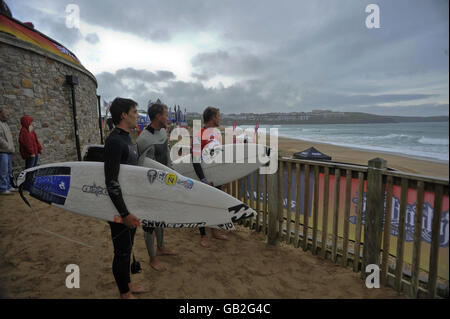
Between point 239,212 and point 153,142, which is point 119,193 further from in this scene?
point 239,212

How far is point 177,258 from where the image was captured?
2.97m

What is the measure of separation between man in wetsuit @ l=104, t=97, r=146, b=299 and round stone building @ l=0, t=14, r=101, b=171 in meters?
6.27

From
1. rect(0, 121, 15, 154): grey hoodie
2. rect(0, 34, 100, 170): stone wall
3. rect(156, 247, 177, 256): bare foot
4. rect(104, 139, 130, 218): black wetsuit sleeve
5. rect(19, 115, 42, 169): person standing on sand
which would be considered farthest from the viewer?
rect(0, 34, 100, 170): stone wall

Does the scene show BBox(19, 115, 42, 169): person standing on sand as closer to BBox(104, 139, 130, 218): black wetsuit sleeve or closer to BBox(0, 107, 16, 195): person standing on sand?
BBox(0, 107, 16, 195): person standing on sand

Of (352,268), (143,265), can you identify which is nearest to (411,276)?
(352,268)

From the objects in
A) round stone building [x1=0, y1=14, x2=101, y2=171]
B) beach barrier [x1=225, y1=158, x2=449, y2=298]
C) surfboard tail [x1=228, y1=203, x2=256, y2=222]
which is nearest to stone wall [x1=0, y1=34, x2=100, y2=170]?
round stone building [x1=0, y1=14, x2=101, y2=171]

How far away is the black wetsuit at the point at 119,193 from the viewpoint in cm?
184

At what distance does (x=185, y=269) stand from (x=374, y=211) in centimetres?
226

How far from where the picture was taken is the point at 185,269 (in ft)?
8.95

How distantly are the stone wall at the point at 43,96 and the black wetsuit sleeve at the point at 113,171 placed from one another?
251 inches

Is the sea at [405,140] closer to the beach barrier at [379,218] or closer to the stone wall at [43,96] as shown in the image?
the beach barrier at [379,218]

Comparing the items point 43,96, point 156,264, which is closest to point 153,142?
point 156,264

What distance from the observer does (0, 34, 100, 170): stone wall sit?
6199 mm

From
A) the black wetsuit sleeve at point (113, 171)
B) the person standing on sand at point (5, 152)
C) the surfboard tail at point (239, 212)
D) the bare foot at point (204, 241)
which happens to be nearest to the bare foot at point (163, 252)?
the bare foot at point (204, 241)
